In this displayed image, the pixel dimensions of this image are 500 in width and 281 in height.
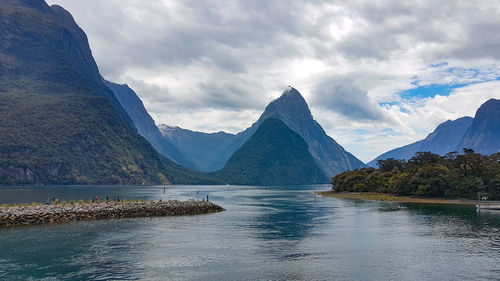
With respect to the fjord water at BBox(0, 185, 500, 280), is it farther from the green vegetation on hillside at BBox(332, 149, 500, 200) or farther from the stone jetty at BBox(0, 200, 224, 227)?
the green vegetation on hillside at BBox(332, 149, 500, 200)

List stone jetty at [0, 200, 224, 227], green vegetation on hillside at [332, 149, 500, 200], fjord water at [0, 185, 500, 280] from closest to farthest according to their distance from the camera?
fjord water at [0, 185, 500, 280]
stone jetty at [0, 200, 224, 227]
green vegetation on hillside at [332, 149, 500, 200]

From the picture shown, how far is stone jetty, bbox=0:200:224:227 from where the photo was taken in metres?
84.9

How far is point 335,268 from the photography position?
46031 millimetres

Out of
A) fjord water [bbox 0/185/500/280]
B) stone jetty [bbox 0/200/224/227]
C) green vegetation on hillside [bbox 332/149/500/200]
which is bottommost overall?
fjord water [bbox 0/185/500/280]

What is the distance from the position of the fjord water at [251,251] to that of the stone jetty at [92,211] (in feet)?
21.0

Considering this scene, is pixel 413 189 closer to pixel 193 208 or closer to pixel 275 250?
pixel 193 208

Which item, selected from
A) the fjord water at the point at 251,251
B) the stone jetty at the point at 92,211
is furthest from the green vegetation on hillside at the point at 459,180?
the stone jetty at the point at 92,211

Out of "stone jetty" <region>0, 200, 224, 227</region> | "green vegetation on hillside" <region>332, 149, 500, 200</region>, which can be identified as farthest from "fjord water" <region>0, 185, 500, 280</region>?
"green vegetation on hillside" <region>332, 149, 500, 200</region>

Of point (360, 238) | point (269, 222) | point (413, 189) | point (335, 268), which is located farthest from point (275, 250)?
point (413, 189)

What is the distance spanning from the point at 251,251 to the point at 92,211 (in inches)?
2242

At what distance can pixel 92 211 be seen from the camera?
96.4 metres

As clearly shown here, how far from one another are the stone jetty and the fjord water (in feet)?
21.0

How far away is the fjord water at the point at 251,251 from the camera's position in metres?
43.5

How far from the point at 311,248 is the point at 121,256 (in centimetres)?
2769
